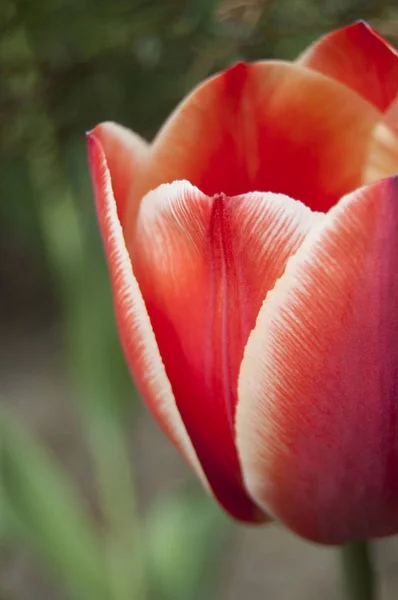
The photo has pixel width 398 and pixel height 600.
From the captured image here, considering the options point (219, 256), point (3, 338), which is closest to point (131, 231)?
point (219, 256)

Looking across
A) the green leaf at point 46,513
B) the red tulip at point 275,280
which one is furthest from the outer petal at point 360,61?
the green leaf at point 46,513

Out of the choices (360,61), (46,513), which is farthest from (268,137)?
(46,513)

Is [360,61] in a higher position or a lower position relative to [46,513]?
higher

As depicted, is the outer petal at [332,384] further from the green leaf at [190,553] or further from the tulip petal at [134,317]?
the green leaf at [190,553]

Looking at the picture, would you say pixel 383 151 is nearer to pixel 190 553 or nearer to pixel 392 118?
pixel 392 118

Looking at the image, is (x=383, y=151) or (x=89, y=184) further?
(x=89, y=184)

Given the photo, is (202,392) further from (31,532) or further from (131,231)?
(31,532)
